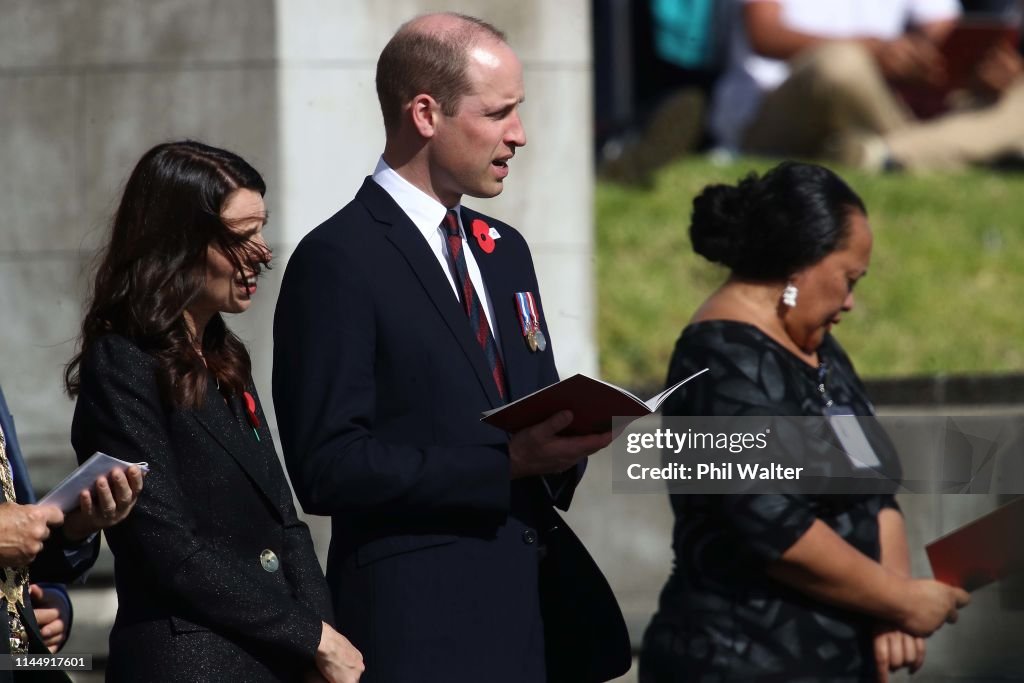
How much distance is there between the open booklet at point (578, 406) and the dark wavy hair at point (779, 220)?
921 millimetres

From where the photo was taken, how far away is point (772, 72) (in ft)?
34.1

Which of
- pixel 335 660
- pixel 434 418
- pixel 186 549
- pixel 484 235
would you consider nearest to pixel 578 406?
pixel 434 418

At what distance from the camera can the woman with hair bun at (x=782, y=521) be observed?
3834 mm

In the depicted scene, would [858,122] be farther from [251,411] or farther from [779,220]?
[251,411]

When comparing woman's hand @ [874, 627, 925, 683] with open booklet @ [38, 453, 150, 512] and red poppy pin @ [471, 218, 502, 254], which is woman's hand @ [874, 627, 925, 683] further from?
open booklet @ [38, 453, 150, 512]

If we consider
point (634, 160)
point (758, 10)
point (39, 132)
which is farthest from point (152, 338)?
point (758, 10)

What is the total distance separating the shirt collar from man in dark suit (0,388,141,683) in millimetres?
827

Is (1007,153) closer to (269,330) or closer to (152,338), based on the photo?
(269,330)

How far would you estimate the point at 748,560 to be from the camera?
3.86 metres

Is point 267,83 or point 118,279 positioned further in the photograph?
point 267,83

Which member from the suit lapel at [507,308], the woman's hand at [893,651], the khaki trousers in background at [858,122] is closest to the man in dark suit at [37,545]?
the suit lapel at [507,308]

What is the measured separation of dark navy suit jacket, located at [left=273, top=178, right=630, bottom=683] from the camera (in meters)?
3.19

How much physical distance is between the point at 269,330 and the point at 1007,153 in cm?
607

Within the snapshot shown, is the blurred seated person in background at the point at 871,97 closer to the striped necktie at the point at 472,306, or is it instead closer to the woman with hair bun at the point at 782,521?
the woman with hair bun at the point at 782,521
